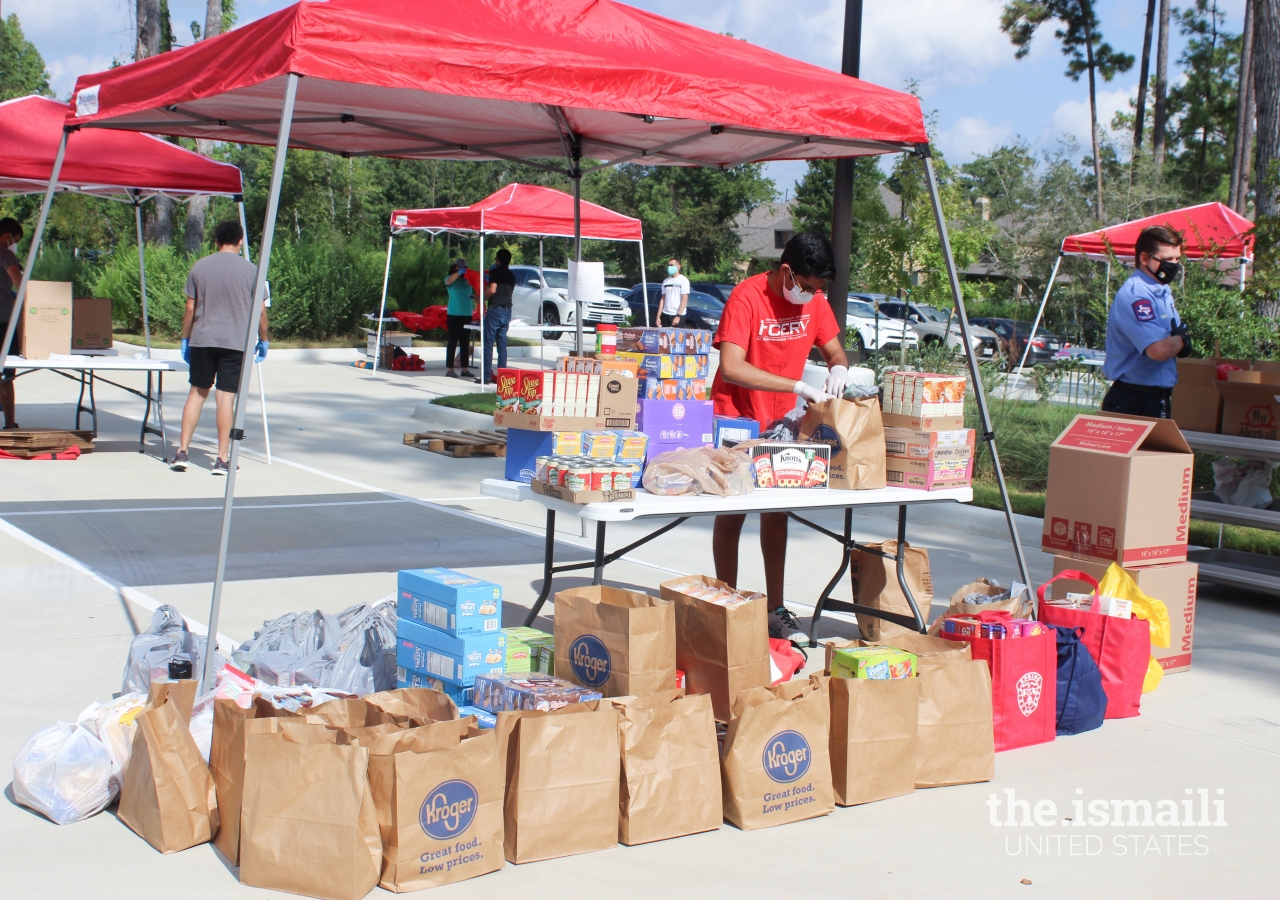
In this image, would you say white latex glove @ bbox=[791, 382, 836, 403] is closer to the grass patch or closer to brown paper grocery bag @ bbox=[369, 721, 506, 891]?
brown paper grocery bag @ bbox=[369, 721, 506, 891]

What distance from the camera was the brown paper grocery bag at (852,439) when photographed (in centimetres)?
504

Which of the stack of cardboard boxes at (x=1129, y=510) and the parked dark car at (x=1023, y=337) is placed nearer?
the stack of cardboard boxes at (x=1129, y=510)

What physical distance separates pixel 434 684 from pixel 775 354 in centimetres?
234

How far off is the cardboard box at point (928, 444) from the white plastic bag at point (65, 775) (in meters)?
3.42

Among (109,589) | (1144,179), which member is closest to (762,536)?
(109,589)

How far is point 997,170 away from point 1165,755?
120 feet

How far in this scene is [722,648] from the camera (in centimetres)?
408

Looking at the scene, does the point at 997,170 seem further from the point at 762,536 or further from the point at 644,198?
the point at 762,536

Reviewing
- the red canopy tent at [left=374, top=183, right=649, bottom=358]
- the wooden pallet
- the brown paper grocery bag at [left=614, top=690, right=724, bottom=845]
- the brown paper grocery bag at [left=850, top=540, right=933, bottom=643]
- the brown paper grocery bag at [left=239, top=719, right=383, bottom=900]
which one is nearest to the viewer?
the brown paper grocery bag at [left=239, top=719, right=383, bottom=900]

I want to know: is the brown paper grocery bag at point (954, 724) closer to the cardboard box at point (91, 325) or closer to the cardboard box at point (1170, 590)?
the cardboard box at point (1170, 590)

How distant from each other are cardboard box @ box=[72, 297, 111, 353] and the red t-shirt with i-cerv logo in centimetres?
734

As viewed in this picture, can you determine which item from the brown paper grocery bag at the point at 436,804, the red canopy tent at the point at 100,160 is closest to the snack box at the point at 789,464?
the brown paper grocery bag at the point at 436,804

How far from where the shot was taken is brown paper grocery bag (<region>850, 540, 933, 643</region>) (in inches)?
226

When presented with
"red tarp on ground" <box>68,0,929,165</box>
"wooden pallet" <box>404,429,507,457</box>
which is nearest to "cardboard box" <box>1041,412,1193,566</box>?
"red tarp on ground" <box>68,0,929,165</box>
